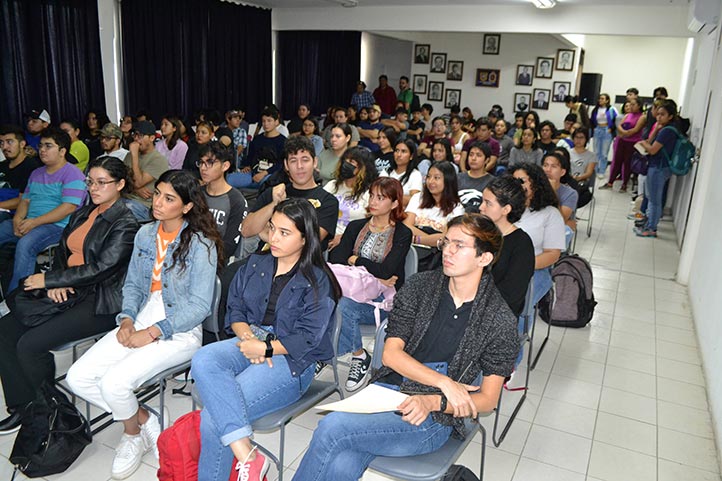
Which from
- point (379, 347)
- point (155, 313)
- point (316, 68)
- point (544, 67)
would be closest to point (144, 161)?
point (155, 313)

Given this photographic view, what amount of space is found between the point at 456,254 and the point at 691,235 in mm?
4092

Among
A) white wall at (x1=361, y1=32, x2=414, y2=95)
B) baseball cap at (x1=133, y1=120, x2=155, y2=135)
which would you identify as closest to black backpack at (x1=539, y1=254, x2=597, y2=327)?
baseball cap at (x1=133, y1=120, x2=155, y2=135)

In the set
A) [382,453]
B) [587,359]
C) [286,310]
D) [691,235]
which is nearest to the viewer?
[382,453]

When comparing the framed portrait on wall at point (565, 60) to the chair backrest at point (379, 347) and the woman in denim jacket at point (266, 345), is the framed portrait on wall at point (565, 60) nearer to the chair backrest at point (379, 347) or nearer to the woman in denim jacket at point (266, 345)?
the woman in denim jacket at point (266, 345)

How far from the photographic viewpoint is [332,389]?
8.20 feet

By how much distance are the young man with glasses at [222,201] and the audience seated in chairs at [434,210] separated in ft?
3.74

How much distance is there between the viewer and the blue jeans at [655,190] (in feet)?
23.4

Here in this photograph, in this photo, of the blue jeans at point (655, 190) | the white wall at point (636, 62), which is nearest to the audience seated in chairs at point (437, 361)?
the blue jeans at point (655, 190)

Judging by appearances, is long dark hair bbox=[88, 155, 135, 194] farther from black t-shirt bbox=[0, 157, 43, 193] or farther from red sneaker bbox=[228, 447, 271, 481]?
black t-shirt bbox=[0, 157, 43, 193]

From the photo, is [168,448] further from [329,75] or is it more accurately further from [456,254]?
[329,75]

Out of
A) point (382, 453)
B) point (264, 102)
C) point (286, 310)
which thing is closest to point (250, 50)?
point (264, 102)

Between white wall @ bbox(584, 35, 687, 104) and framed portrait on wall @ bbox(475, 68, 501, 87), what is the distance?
2.28 metres

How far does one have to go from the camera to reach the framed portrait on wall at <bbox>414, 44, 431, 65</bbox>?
45.8 feet

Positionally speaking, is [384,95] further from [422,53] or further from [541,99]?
[541,99]
